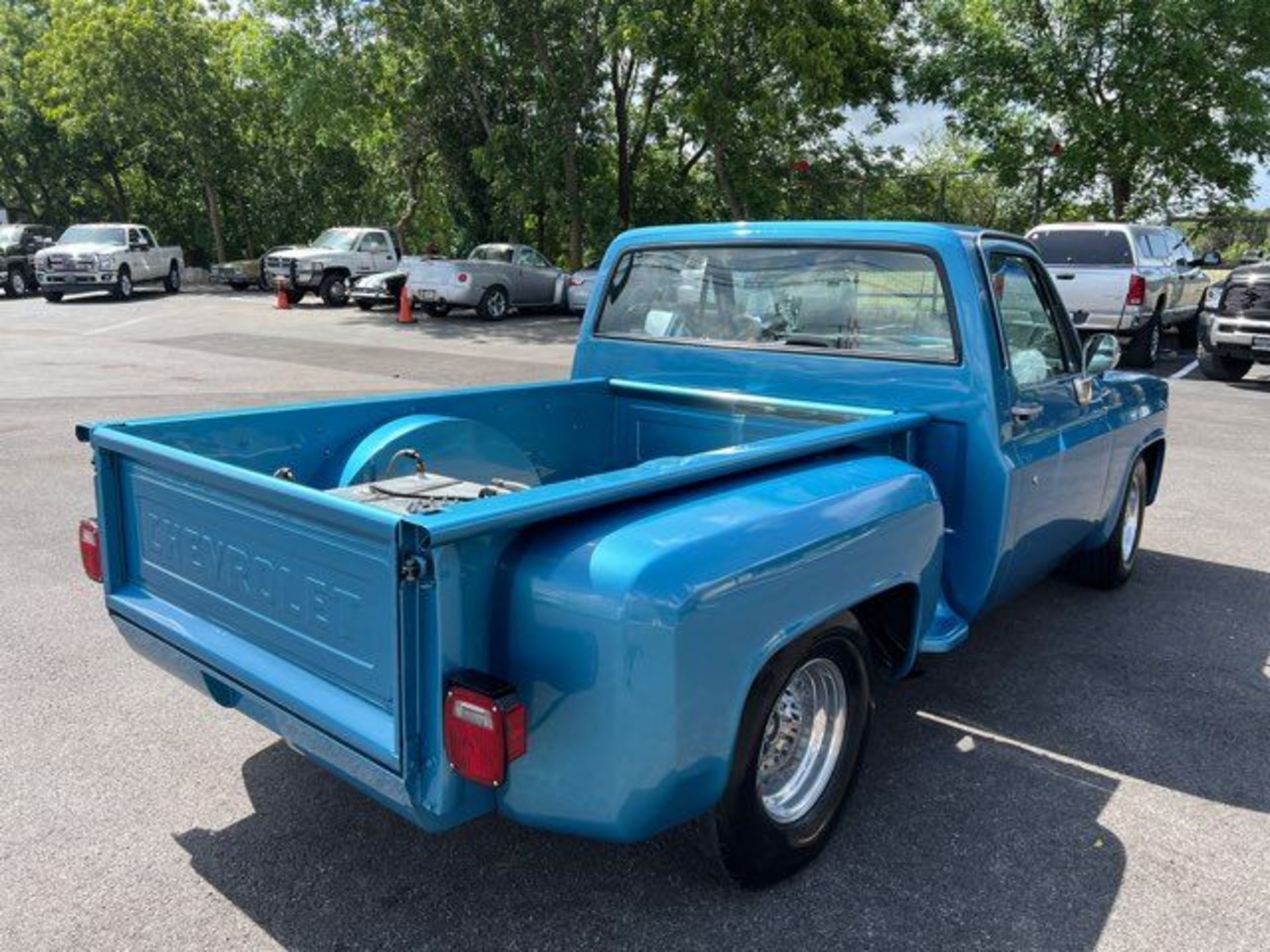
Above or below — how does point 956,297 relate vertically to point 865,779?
above

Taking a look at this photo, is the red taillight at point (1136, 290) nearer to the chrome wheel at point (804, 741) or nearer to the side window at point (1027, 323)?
the side window at point (1027, 323)

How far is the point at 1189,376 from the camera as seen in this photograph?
14.2m

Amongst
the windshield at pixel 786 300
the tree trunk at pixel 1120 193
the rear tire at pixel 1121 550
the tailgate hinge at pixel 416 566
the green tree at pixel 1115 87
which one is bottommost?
the rear tire at pixel 1121 550

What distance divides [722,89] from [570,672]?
19.8 m

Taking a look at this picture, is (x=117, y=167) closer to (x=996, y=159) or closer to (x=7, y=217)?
(x=7, y=217)

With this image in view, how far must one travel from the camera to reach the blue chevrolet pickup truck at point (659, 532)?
2.15m

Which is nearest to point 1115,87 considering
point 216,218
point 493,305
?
point 493,305

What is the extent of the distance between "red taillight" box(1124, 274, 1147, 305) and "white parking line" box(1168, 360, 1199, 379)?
1168 mm

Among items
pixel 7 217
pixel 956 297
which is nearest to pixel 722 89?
pixel 956 297

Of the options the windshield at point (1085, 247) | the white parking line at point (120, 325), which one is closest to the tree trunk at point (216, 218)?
the white parking line at point (120, 325)

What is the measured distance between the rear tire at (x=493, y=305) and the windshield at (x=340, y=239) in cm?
531

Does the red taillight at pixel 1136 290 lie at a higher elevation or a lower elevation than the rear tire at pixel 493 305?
higher

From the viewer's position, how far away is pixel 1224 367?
1355 centimetres

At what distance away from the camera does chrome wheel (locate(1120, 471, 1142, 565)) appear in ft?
17.3
